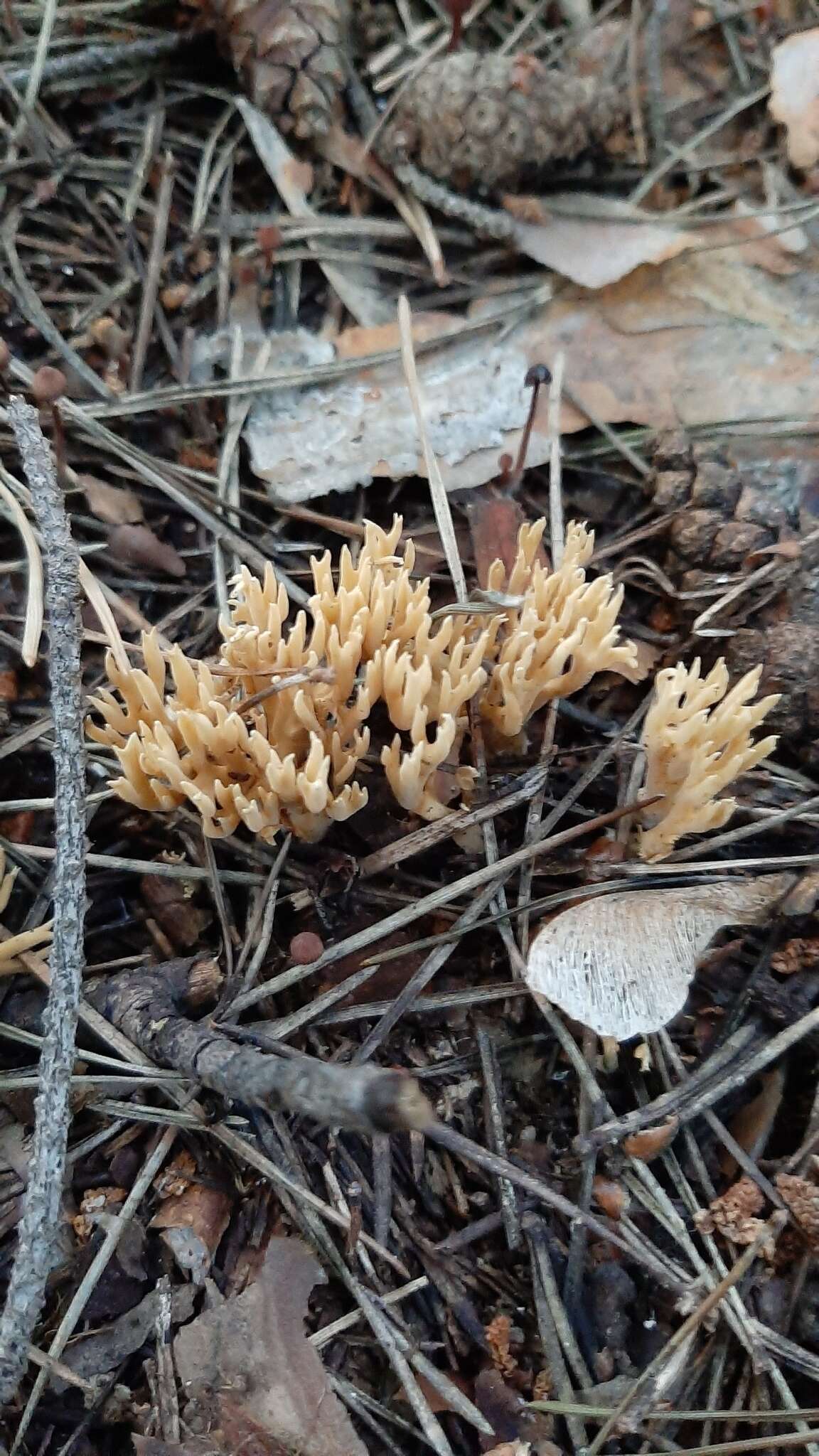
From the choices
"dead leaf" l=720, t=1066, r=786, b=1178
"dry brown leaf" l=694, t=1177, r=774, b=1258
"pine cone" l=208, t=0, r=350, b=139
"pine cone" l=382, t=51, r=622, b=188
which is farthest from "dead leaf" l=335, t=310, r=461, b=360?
"dry brown leaf" l=694, t=1177, r=774, b=1258

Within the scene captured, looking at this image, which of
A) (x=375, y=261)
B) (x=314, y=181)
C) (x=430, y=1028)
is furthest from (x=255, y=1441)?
(x=314, y=181)

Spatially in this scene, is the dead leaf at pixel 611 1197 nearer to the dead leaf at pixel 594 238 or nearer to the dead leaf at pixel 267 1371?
the dead leaf at pixel 267 1371

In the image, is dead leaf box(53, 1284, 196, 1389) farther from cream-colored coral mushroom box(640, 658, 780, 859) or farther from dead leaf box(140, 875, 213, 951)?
cream-colored coral mushroom box(640, 658, 780, 859)

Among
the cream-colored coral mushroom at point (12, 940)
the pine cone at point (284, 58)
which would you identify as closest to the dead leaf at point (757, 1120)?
the cream-colored coral mushroom at point (12, 940)

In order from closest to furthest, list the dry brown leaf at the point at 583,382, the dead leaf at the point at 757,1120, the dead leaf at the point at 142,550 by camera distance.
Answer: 1. the dead leaf at the point at 757,1120
2. the dead leaf at the point at 142,550
3. the dry brown leaf at the point at 583,382

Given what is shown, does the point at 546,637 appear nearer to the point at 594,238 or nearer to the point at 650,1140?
the point at 650,1140

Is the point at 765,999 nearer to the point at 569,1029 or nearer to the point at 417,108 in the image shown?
the point at 569,1029

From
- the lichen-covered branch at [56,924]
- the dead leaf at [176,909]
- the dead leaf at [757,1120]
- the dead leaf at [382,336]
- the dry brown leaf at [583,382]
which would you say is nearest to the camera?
the lichen-covered branch at [56,924]
